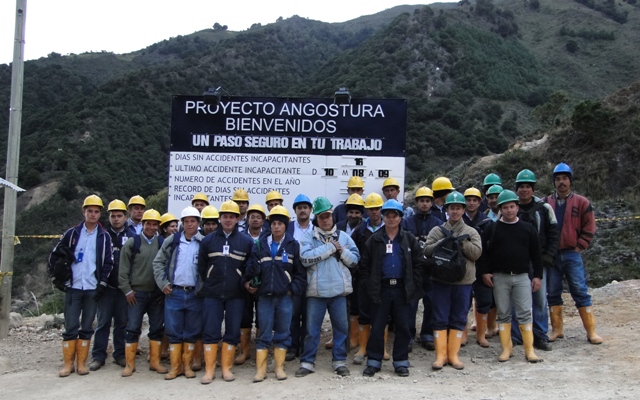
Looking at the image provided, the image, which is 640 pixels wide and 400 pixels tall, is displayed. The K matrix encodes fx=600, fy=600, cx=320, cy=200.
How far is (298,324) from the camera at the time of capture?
24.3ft

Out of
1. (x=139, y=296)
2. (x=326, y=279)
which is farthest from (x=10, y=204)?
(x=326, y=279)

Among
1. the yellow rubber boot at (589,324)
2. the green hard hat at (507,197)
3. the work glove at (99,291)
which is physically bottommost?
the yellow rubber boot at (589,324)

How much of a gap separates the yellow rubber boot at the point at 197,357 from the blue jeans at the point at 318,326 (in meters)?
1.30

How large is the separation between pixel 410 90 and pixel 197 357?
131 ft

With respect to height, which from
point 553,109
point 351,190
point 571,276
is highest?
point 553,109

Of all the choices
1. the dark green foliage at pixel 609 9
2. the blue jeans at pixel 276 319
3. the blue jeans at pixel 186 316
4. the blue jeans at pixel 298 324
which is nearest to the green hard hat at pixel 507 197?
the blue jeans at pixel 298 324

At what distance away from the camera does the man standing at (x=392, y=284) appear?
6.58 m

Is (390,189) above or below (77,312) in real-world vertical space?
A: above

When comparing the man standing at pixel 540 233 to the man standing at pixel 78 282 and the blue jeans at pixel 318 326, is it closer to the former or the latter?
→ the blue jeans at pixel 318 326

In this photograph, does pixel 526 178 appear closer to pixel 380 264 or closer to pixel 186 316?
pixel 380 264

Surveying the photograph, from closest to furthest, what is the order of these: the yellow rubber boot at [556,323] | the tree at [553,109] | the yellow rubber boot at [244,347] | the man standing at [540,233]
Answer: the man standing at [540,233] → the yellow rubber boot at [244,347] → the yellow rubber boot at [556,323] → the tree at [553,109]

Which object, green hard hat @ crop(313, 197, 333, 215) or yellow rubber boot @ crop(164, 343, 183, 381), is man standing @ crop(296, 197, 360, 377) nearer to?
green hard hat @ crop(313, 197, 333, 215)

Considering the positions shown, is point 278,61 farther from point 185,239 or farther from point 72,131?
point 185,239

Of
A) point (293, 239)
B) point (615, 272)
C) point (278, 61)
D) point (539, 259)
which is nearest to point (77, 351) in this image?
point (293, 239)
